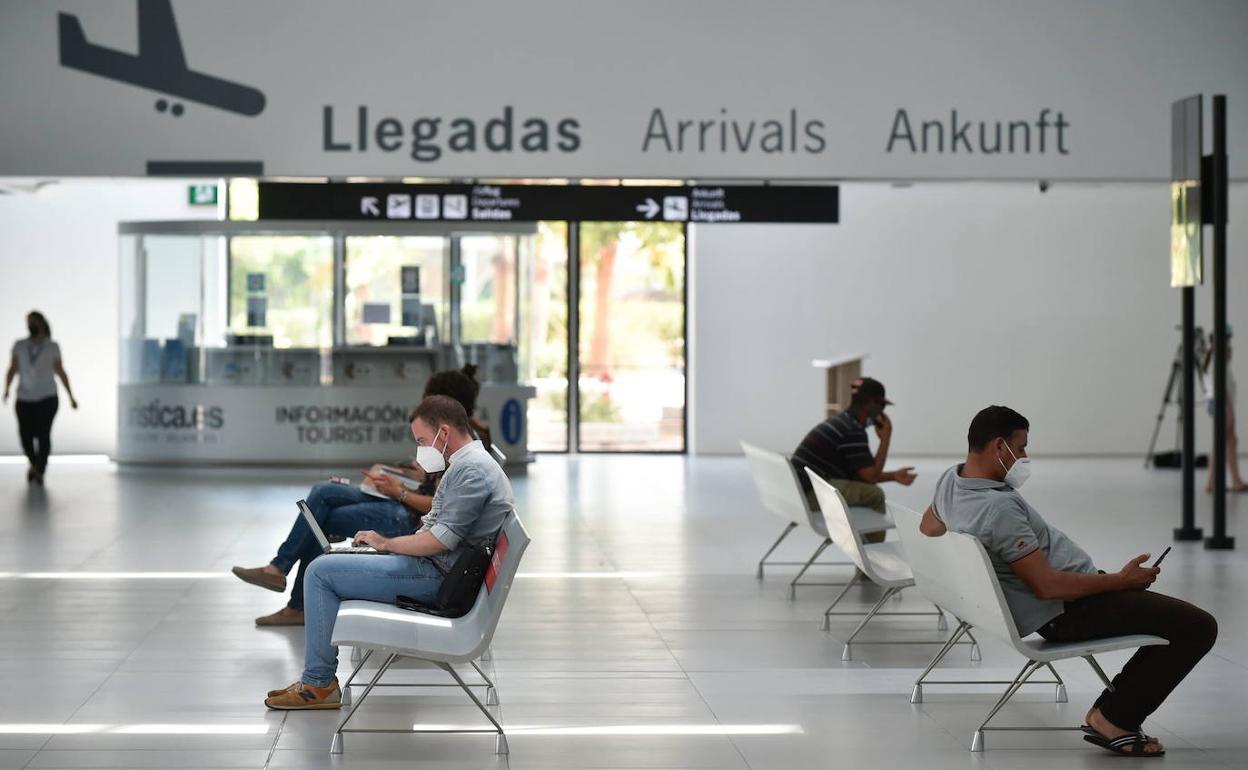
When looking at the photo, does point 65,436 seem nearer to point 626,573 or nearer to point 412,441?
point 412,441

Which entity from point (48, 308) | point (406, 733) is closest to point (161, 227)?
point (48, 308)

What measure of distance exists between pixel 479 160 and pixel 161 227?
20.4 ft

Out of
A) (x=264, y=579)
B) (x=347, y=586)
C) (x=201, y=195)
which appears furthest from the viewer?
(x=201, y=195)

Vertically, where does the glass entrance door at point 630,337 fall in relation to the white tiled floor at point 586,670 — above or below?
above

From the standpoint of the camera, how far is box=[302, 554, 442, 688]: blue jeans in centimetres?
524

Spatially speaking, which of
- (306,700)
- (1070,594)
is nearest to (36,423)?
(306,700)

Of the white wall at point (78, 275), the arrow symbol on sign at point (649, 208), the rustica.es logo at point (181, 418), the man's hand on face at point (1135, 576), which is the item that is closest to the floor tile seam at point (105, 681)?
the man's hand on face at point (1135, 576)

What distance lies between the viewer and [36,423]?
14180 millimetres

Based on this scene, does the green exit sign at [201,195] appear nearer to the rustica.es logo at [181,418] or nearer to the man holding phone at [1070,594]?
the rustica.es logo at [181,418]

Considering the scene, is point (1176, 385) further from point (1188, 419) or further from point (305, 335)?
point (305, 335)

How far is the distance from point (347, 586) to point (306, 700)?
17.1 inches

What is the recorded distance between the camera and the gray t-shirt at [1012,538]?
16.0 feet

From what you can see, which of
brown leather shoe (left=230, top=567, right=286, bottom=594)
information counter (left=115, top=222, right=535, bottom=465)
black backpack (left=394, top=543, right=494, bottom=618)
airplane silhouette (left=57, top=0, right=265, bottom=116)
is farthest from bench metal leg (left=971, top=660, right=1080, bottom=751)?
information counter (left=115, top=222, right=535, bottom=465)

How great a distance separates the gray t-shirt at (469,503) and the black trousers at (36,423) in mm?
9935
